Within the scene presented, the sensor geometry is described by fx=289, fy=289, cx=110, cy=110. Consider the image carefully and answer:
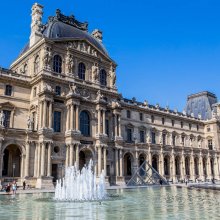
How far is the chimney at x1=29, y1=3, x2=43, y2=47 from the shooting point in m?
55.2

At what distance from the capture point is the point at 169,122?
246ft

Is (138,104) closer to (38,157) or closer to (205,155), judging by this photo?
(205,155)

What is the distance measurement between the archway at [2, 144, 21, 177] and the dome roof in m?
20.3

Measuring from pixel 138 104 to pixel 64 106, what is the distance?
958 inches

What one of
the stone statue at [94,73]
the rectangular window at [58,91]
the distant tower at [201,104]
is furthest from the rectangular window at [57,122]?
the distant tower at [201,104]

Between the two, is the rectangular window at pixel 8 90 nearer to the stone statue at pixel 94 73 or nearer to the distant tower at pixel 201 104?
the stone statue at pixel 94 73

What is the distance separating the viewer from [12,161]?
45.0m

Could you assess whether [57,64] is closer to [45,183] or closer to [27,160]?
[27,160]

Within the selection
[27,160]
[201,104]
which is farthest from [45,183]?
[201,104]

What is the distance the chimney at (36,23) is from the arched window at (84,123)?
17.0 metres

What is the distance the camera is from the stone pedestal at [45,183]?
41719mm

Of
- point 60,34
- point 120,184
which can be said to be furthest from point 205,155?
point 60,34

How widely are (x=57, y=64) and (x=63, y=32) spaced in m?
7.55

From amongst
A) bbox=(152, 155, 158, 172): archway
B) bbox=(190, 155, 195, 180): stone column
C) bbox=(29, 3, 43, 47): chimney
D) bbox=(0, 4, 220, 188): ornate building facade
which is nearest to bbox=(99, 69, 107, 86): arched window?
bbox=(0, 4, 220, 188): ornate building facade
